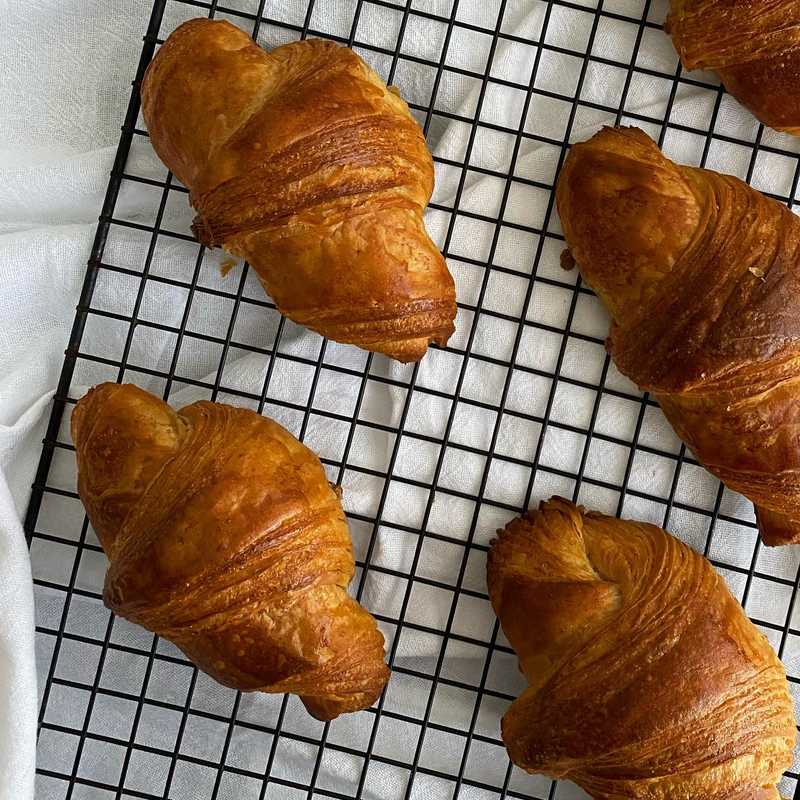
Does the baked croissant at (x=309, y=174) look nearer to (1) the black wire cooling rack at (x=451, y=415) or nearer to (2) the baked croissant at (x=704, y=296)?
(1) the black wire cooling rack at (x=451, y=415)

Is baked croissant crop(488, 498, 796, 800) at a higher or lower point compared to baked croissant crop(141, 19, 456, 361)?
lower

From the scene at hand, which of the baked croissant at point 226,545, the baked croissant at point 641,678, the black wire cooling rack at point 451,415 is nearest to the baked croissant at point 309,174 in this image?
the black wire cooling rack at point 451,415

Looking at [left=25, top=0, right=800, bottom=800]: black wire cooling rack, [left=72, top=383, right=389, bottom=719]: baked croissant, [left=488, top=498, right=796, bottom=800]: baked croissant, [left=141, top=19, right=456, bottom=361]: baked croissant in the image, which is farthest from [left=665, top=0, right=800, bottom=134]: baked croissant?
[left=72, top=383, right=389, bottom=719]: baked croissant

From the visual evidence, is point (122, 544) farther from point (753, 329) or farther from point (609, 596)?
point (753, 329)

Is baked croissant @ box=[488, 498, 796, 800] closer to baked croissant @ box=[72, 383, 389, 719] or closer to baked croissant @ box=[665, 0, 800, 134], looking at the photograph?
baked croissant @ box=[72, 383, 389, 719]

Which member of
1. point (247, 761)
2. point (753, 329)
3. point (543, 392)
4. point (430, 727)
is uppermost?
point (753, 329)

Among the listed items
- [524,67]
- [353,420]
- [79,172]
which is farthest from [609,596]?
[79,172]

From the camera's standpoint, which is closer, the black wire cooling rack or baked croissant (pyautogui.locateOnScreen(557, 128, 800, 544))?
baked croissant (pyautogui.locateOnScreen(557, 128, 800, 544))
